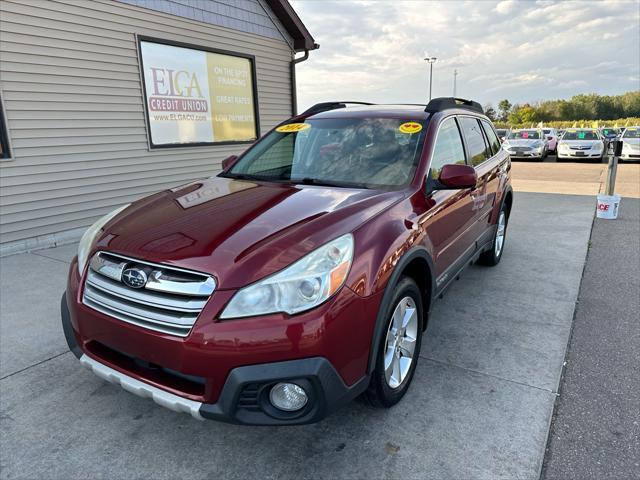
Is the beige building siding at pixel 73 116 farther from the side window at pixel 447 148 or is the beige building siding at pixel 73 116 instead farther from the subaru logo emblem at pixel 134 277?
the side window at pixel 447 148

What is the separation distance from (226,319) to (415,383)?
1480 millimetres

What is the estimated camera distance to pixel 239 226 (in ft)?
7.45

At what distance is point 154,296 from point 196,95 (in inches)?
260

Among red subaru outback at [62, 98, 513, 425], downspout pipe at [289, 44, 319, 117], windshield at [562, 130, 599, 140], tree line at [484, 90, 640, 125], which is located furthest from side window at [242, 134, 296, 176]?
tree line at [484, 90, 640, 125]

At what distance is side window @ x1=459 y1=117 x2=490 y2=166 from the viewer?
12.8 feet

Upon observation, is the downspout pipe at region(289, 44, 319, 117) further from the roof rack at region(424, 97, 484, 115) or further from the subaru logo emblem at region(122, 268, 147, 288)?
the subaru logo emblem at region(122, 268, 147, 288)

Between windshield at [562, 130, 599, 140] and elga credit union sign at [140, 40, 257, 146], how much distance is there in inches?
636

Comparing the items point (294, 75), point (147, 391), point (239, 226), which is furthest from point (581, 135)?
point (147, 391)

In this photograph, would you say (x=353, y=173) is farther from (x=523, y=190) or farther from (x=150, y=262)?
(x=523, y=190)

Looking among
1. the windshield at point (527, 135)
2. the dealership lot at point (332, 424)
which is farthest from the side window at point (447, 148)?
the windshield at point (527, 135)

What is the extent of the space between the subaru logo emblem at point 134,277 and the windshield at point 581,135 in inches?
842

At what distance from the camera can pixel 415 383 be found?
2844 mm

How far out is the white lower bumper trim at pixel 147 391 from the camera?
6.34ft

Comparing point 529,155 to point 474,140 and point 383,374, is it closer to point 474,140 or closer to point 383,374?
point 474,140
